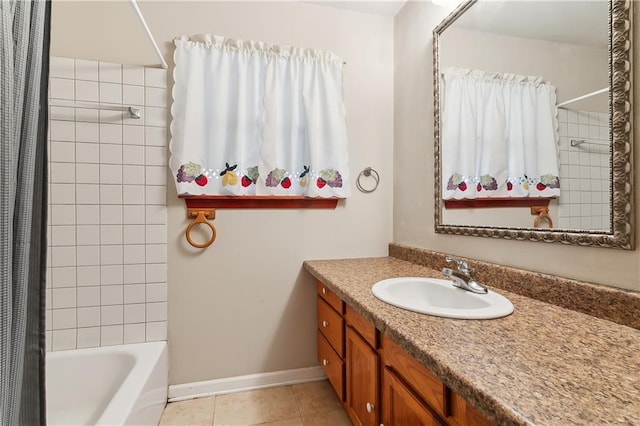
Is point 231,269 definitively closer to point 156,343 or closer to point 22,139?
point 156,343

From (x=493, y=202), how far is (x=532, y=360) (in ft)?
2.71

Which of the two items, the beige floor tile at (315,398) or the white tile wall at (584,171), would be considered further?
the beige floor tile at (315,398)

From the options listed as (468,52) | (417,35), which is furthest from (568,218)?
(417,35)

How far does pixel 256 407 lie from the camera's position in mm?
1614

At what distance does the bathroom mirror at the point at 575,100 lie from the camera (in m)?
0.84

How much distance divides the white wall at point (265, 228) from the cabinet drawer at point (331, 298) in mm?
142

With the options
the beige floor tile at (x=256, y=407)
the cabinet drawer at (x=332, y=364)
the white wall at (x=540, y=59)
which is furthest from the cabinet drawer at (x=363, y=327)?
the white wall at (x=540, y=59)

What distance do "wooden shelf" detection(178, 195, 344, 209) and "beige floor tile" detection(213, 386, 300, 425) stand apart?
1098 millimetres

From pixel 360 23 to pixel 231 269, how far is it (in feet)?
5.83

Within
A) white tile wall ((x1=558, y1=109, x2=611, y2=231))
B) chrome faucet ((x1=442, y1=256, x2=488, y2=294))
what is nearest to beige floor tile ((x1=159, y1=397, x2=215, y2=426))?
chrome faucet ((x1=442, y1=256, x2=488, y2=294))

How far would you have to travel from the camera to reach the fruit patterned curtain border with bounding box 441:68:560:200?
107cm

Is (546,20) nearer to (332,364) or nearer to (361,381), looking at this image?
(361,381)

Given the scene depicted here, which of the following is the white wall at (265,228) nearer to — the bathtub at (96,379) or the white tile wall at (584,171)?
the bathtub at (96,379)

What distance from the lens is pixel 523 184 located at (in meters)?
1.16
